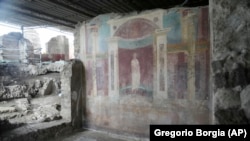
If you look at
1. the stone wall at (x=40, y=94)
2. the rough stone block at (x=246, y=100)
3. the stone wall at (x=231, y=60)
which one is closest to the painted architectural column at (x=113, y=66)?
the stone wall at (x=40, y=94)

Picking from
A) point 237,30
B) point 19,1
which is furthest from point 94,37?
point 237,30

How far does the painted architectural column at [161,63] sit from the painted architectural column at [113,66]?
1.04 meters

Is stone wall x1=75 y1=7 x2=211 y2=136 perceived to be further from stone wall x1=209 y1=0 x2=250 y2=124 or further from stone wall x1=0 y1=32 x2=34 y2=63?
stone wall x1=0 y1=32 x2=34 y2=63

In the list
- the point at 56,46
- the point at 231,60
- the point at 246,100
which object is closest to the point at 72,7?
the point at 231,60

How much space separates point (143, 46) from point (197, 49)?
1158mm

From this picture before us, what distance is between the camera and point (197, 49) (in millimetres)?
3602

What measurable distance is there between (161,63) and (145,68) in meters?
0.39

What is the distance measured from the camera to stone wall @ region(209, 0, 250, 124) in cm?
209

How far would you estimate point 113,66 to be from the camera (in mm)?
4668

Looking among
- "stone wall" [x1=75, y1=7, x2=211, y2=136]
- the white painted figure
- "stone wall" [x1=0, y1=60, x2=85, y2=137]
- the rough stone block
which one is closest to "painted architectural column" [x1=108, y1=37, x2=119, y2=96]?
"stone wall" [x1=75, y1=7, x2=211, y2=136]

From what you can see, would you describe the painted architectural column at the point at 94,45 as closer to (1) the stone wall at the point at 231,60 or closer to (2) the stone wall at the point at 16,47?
(1) the stone wall at the point at 231,60

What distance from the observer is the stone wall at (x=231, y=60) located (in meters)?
2.09

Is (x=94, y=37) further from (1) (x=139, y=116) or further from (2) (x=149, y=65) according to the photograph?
(1) (x=139, y=116)

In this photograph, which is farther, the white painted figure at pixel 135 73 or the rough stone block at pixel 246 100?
the white painted figure at pixel 135 73
